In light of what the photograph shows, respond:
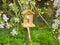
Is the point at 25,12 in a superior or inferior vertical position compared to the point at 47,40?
superior

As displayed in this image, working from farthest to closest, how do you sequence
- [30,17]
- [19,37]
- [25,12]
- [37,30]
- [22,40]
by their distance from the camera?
[37,30] < [19,37] < [22,40] < [30,17] < [25,12]

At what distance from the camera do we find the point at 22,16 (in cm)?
357

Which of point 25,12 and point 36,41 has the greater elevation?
point 25,12

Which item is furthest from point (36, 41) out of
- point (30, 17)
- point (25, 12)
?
point (25, 12)

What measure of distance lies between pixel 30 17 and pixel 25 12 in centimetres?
29

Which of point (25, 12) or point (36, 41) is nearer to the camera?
point (25, 12)

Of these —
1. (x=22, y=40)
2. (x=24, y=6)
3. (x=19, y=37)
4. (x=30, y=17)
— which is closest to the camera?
(x=24, y=6)

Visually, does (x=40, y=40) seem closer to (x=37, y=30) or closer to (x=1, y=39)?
(x=1, y=39)

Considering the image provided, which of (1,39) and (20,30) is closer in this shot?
(1,39)

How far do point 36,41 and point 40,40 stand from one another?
8 cm

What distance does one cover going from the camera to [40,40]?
4562mm

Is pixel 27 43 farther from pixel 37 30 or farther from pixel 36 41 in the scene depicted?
pixel 37 30

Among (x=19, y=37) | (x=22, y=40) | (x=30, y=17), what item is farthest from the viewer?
(x=19, y=37)

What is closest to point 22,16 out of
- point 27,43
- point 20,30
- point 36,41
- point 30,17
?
point 30,17
